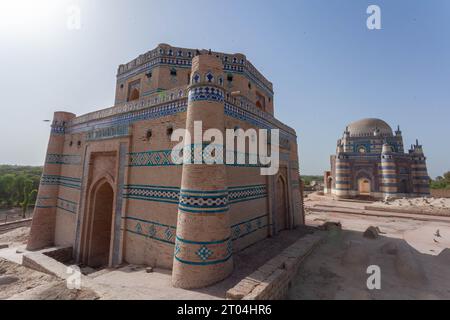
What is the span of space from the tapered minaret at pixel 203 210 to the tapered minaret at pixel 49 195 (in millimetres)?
9446

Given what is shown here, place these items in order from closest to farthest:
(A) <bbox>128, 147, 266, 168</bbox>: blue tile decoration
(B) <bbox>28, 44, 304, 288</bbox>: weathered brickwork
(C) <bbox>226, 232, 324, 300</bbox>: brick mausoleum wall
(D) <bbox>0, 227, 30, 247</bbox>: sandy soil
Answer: (C) <bbox>226, 232, 324, 300</bbox>: brick mausoleum wall < (B) <bbox>28, 44, 304, 288</bbox>: weathered brickwork < (A) <bbox>128, 147, 266, 168</bbox>: blue tile decoration < (D) <bbox>0, 227, 30, 247</bbox>: sandy soil

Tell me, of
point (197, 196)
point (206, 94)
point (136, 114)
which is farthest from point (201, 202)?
point (136, 114)

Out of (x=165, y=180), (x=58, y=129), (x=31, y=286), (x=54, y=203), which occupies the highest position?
(x=58, y=129)

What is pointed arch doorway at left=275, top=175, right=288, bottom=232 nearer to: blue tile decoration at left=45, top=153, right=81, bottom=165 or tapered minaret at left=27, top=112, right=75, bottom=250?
blue tile decoration at left=45, top=153, right=81, bottom=165

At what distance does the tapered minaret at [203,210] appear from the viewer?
4.61m

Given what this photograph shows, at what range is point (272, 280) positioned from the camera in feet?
14.1

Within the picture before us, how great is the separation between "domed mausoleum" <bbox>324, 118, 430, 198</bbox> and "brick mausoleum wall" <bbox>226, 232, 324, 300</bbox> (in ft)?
78.5

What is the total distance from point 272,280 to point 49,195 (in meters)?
11.8

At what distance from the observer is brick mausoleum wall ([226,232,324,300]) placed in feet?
12.6

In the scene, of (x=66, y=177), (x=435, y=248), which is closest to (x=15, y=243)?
(x=66, y=177)

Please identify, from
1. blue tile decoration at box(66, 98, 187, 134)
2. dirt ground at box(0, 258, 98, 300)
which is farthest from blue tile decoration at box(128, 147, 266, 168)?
dirt ground at box(0, 258, 98, 300)

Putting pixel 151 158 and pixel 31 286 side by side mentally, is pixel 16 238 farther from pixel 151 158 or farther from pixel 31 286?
pixel 151 158

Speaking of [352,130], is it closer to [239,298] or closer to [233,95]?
[233,95]

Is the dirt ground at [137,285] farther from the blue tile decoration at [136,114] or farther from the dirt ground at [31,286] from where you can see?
the blue tile decoration at [136,114]
